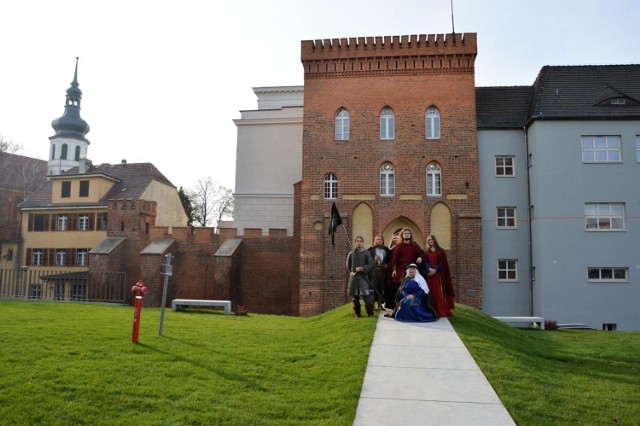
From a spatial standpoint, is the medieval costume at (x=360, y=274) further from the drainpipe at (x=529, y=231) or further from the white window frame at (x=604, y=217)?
the white window frame at (x=604, y=217)

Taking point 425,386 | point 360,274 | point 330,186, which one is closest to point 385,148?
point 330,186

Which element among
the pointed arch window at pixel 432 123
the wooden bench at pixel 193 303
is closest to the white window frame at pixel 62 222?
the wooden bench at pixel 193 303

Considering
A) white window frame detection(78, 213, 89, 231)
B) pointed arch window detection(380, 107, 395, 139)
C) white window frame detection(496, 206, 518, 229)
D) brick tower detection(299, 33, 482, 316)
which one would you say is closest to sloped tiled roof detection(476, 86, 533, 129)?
brick tower detection(299, 33, 482, 316)

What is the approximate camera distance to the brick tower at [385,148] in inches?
1005

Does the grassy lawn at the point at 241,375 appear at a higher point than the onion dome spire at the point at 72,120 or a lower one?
lower

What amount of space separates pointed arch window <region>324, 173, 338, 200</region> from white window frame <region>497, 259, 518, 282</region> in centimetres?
861

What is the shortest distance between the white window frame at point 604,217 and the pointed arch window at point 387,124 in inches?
379

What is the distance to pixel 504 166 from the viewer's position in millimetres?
25891

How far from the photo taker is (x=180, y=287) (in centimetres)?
2928

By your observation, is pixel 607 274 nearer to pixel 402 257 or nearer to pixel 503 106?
pixel 503 106

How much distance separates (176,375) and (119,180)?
36.0 meters

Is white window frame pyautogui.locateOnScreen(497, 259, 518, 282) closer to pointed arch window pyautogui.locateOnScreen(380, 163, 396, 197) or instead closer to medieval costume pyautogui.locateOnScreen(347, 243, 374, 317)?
pointed arch window pyautogui.locateOnScreen(380, 163, 396, 197)

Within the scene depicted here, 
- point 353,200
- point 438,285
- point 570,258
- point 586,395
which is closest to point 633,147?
point 570,258

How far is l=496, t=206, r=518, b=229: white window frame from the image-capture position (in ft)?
83.4
